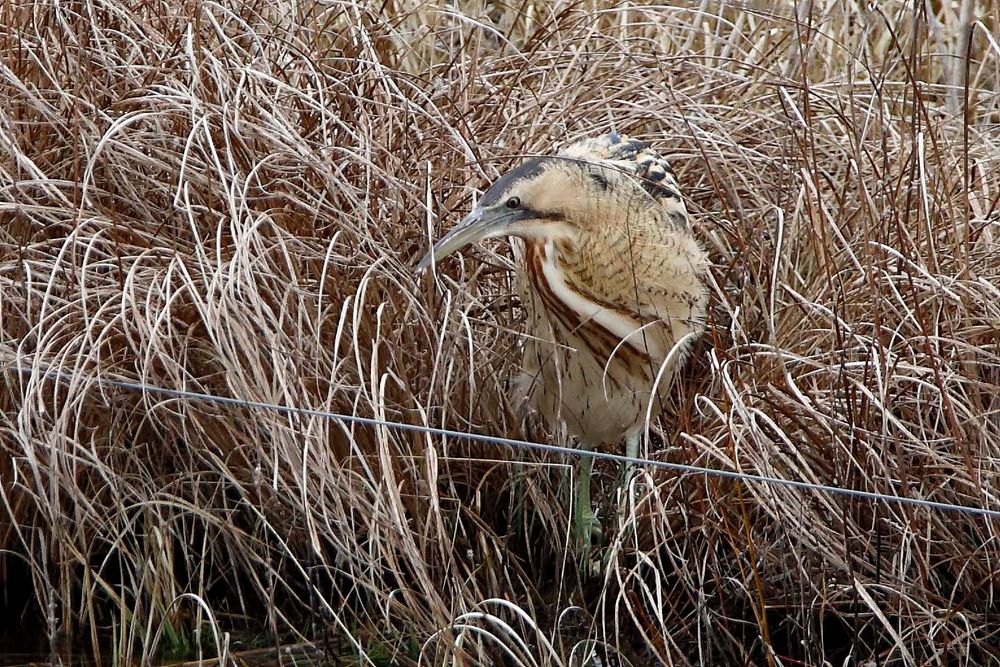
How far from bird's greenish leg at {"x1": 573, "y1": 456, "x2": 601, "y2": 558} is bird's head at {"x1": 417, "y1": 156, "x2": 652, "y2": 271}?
44 cm

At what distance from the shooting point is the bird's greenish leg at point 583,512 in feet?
8.79

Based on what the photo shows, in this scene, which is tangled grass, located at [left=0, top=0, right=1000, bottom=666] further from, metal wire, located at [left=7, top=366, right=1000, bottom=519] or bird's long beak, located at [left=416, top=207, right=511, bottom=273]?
bird's long beak, located at [left=416, top=207, right=511, bottom=273]

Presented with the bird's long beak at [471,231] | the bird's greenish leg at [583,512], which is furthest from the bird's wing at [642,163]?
the bird's greenish leg at [583,512]

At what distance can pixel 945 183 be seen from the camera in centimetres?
267

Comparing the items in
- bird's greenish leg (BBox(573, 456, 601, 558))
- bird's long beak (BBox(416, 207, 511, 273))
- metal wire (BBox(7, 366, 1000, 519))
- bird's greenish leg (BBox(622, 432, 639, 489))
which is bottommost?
bird's greenish leg (BBox(573, 456, 601, 558))

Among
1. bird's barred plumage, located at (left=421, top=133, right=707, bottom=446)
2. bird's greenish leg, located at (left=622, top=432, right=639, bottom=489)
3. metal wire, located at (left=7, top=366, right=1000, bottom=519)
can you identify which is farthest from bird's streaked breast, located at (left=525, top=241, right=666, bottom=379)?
metal wire, located at (left=7, top=366, right=1000, bottom=519)

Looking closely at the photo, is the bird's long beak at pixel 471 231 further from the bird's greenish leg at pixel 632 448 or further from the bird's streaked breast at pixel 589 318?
the bird's greenish leg at pixel 632 448

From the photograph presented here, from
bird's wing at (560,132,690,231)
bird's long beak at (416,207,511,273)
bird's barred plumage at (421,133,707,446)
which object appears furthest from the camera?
bird's wing at (560,132,690,231)

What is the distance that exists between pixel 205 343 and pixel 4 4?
822 millimetres

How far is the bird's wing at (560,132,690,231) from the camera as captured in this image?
2748 millimetres

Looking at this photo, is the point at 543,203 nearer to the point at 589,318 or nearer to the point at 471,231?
the point at 471,231

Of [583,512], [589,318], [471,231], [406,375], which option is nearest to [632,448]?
[583,512]

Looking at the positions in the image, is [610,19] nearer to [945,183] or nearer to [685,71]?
[685,71]

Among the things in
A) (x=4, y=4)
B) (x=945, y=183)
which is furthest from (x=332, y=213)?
(x=945, y=183)
